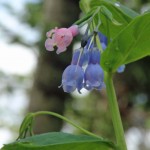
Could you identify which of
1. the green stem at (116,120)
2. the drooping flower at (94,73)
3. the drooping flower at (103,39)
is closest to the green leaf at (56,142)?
the green stem at (116,120)

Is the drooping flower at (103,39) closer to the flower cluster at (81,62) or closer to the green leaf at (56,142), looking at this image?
the flower cluster at (81,62)

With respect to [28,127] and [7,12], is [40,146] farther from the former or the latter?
[7,12]

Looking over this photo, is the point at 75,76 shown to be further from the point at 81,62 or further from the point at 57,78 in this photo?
the point at 57,78

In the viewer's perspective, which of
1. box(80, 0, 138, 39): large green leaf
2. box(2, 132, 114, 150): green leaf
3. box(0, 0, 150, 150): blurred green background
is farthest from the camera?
box(0, 0, 150, 150): blurred green background

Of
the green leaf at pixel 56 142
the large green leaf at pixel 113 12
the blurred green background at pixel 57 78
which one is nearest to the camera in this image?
the green leaf at pixel 56 142

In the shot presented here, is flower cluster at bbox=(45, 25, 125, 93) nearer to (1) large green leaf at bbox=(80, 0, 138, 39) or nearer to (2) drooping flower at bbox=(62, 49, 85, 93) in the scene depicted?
(2) drooping flower at bbox=(62, 49, 85, 93)

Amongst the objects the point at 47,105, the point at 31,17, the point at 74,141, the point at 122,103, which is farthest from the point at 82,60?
the point at 122,103

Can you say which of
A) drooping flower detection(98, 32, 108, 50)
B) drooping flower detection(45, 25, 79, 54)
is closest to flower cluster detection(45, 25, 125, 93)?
drooping flower detection(45, 25, 79, 54)
